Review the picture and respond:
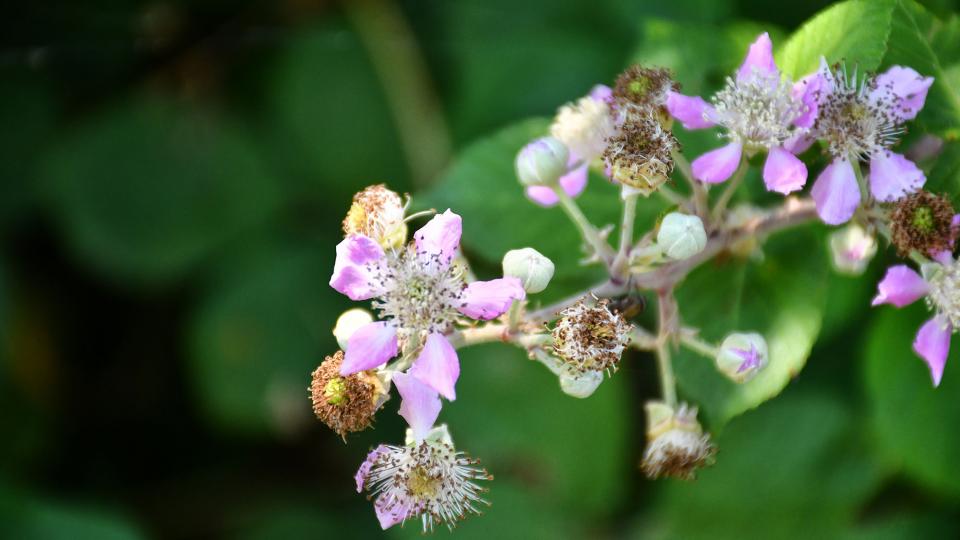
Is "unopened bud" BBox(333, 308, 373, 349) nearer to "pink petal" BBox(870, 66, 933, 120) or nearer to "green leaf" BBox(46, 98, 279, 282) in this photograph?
"pink petal" BBox(870, 66, 933, 120)

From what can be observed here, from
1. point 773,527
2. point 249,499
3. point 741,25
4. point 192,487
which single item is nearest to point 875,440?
point 773,527

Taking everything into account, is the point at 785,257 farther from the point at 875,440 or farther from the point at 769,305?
the point at 875,440

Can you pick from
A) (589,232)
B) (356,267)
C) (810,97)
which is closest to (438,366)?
(356,267)

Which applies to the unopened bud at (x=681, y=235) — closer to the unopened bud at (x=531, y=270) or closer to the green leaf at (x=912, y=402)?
the unopened bud at (x=531, y=270)

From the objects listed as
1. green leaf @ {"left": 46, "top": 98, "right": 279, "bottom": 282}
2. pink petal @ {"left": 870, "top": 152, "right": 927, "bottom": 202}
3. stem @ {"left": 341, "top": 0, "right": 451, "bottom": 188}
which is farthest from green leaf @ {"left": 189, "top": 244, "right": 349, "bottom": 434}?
pink petal @ {"left": 870, "top": 152, "right": 927, "bottom": 202}

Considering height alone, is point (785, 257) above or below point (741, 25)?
below

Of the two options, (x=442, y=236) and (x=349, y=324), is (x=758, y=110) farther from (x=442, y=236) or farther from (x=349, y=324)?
(x=349, y=324)
